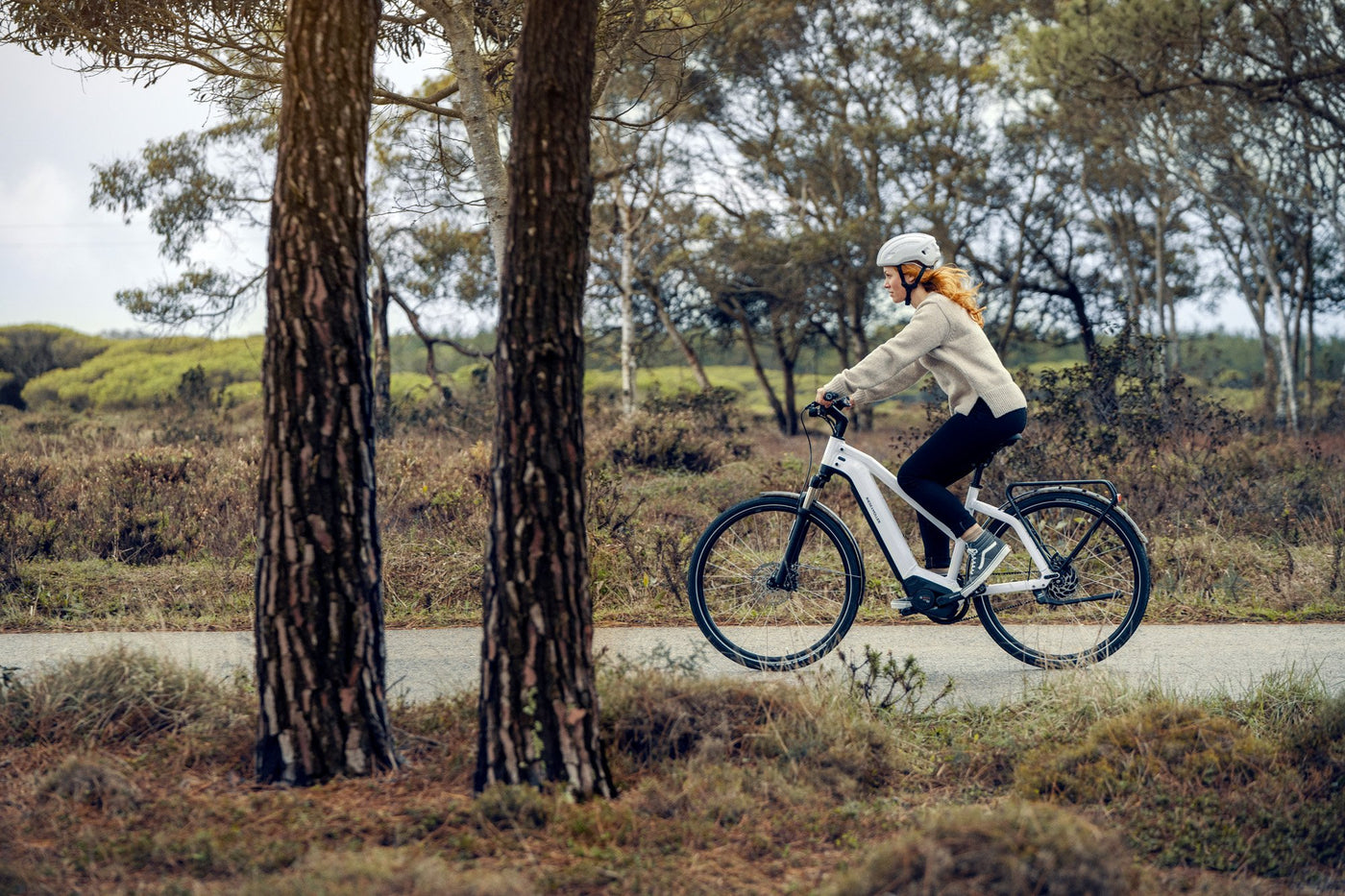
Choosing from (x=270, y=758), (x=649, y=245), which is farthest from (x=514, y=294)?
(x=649, y=245)

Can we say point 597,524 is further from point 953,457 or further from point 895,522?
point 953,457

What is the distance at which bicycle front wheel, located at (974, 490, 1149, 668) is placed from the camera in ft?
18.3

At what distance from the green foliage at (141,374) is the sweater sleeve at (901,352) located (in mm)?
20071

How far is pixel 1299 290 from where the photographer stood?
31.0m

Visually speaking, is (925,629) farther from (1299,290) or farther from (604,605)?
(1299,290)

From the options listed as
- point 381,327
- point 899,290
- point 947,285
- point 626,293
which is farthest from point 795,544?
point 381,327

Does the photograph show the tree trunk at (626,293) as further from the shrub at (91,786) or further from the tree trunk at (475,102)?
the shrub at (91,786)

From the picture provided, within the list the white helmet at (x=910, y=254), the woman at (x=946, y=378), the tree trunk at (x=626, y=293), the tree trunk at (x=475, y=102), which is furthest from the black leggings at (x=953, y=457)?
the tree trunk at (x=626, y=293)

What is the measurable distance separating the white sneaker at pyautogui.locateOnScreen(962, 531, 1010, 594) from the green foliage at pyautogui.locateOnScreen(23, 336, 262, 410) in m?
20.4

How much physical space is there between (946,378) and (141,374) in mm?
29925

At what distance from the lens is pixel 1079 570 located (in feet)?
18.5

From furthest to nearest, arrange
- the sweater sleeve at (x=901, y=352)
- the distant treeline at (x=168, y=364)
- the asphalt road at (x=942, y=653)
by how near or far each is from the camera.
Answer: the distant treeline at (x=168, y=364) < the sweater sleeve at (x=901, y=352) < the asphalt road at (x=942, y=653)

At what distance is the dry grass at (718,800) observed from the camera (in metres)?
3.00

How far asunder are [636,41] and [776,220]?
18022 millimetres
